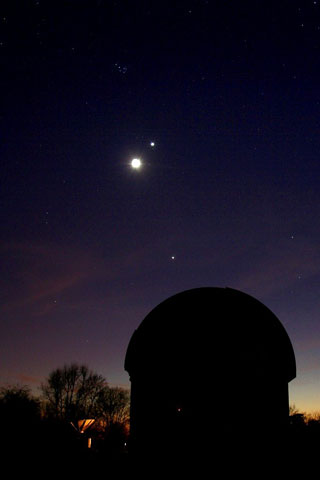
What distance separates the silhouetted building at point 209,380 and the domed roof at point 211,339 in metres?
0.03

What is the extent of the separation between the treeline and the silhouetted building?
12.5 ft

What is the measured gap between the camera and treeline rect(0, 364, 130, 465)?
46.9 ft

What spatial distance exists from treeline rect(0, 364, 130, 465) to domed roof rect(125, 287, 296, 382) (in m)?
4.73

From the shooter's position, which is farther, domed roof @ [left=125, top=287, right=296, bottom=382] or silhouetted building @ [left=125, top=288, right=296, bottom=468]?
domed roof @ [left=125, top=287, right=296, bottom=382]

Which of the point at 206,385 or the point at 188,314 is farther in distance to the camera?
the point at 188,314

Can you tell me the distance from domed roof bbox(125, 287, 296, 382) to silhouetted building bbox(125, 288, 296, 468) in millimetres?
34

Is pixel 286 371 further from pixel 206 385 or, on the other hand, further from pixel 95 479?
pixel 95 479

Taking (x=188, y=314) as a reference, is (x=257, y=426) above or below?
below

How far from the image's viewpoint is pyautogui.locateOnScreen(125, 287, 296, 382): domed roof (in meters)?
12.8

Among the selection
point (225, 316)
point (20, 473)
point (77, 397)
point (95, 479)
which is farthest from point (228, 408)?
point (77, 397)

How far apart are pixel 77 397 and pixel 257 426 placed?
40.0 m

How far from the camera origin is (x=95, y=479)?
1261cm

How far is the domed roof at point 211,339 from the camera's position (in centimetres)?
1276

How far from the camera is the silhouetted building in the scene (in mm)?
12273
